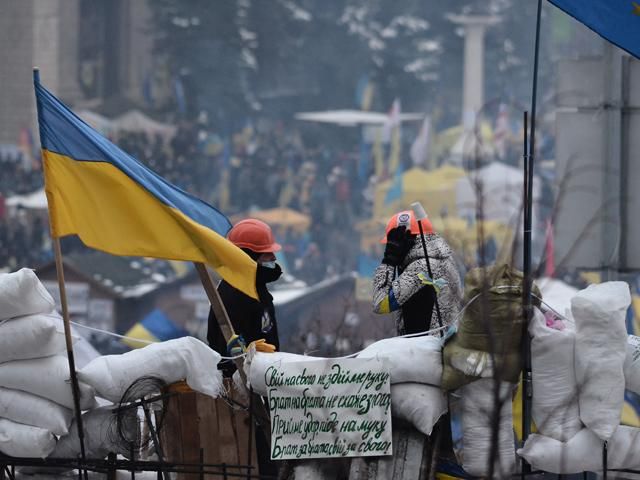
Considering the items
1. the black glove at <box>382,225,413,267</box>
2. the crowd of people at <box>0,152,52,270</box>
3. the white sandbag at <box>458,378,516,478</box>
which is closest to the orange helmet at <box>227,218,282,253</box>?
the black glove at <box>382,225,413,267</box>

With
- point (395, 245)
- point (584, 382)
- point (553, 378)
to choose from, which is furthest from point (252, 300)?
point (584, 382)

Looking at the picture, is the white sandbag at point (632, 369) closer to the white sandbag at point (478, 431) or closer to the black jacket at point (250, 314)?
the white sandbag at point (478, 431)

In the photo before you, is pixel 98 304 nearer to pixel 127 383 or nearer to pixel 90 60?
pixel 90 60

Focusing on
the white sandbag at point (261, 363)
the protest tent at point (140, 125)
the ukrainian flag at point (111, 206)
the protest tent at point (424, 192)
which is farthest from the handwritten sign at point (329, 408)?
the protest tent at point (140, 125)

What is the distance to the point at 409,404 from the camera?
587 cm

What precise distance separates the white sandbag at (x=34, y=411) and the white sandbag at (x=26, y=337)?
158 millimetres

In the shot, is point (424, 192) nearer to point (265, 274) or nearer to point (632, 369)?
point (265, 274)

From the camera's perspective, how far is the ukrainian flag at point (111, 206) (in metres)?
6.30

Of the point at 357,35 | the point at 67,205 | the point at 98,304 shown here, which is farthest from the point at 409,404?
the point at 357,35

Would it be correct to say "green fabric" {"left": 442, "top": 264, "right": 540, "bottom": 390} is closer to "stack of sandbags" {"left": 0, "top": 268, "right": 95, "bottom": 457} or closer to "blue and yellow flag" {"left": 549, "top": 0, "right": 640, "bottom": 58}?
"blue and yellow flag" {"left": 549, "top": 0, "right": 640, "bottom": 58}

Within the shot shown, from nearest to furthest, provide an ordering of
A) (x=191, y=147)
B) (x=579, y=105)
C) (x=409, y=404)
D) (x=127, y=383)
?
(x=409, y=404)
(x=127, y=383)
(x=579, y=105)
(x=191, y=147)

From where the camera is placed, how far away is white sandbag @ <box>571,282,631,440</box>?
18.9ft

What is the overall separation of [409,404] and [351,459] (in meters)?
0.32

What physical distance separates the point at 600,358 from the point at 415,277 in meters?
1.07
